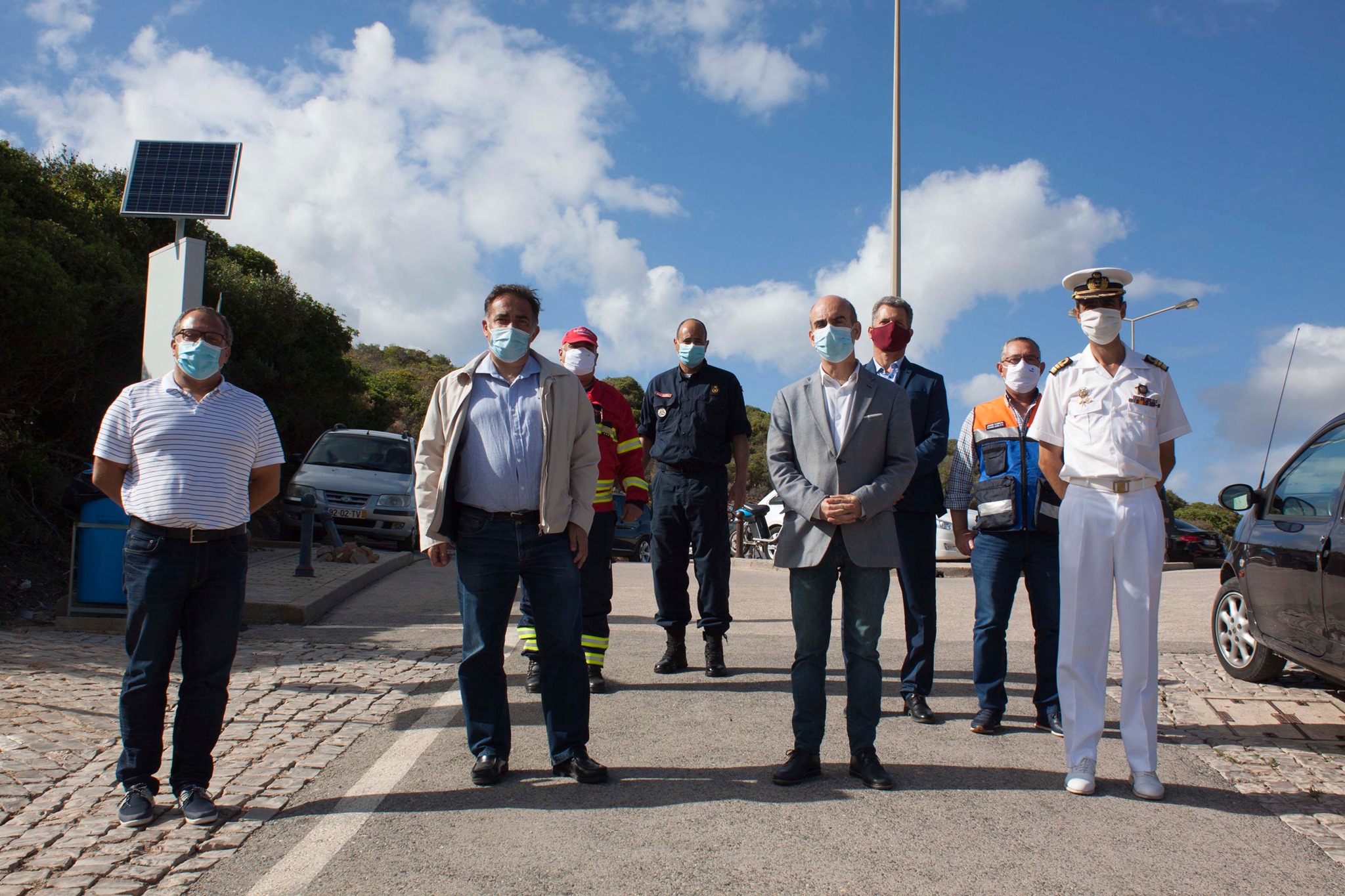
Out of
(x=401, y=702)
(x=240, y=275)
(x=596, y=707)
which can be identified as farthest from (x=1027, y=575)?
(x=240, y=275)

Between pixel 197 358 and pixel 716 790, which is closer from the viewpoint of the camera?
pixel 197 358

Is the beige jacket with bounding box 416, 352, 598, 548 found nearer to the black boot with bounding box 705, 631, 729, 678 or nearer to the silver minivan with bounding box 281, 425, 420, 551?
the black boot with bounding box 705, 631, 729, 678

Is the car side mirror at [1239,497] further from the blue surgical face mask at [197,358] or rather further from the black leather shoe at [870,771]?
the blue surgical face mask at [197,358]

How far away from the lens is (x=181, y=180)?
31.4 ft

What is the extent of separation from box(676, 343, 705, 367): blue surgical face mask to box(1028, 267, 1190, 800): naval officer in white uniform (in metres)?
2.48

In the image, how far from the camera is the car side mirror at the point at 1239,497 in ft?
21.4

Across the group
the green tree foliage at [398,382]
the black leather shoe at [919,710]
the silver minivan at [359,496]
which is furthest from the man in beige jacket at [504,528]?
the green tree foliage at [398,382]

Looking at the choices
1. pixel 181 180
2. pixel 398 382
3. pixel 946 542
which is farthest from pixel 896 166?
pixel 398 382

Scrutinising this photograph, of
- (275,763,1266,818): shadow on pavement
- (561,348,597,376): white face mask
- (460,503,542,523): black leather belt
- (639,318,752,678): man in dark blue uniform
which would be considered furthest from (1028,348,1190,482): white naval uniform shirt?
(561,348,597,376): white face mask

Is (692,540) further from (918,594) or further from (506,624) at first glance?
(506,624)

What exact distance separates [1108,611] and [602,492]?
2.71m

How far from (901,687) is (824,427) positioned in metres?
1.86

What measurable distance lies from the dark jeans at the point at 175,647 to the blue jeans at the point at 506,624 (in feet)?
3.01

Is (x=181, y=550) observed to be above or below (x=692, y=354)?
below
